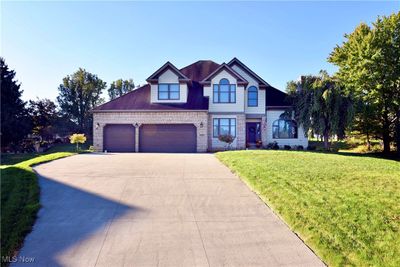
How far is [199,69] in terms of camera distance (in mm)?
26547

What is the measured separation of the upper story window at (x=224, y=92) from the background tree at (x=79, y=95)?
29.3 metres

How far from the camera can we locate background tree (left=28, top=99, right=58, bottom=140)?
35.3m

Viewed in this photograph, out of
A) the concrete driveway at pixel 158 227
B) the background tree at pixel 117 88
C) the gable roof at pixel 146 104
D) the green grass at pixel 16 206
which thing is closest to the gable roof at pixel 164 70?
the gable roof at pixel 146 104

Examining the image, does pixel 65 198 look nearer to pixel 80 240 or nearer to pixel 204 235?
pixel 80 240

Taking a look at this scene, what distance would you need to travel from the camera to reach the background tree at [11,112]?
2947cm

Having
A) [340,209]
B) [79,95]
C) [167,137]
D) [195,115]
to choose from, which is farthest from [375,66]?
[79,95]

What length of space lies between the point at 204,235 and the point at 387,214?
3.82 metres

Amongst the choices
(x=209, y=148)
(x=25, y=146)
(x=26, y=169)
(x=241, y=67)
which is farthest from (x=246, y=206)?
(x=25, y=146)

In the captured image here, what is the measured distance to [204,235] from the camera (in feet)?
16.7

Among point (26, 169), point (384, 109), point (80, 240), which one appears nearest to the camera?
point (80, 240)

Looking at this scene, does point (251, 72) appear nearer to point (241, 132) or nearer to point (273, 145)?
point (241, 132)

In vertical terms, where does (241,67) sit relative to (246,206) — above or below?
above

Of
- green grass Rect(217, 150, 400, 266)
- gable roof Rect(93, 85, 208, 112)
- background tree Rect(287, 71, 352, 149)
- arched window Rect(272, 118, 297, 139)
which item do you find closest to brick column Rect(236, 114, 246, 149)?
gable roof Rect(93, 85, 208, 112)

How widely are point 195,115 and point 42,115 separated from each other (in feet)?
82.3
